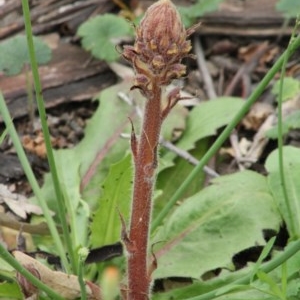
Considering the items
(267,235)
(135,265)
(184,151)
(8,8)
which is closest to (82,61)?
(8,8)

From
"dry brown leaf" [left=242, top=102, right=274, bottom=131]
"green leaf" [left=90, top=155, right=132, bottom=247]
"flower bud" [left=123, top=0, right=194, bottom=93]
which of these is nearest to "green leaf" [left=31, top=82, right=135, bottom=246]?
"green leaf" [left=90, top=155, right=132, bottom=247]

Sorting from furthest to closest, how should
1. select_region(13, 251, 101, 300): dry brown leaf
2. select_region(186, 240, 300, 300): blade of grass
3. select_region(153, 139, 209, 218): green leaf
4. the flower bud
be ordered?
select_region(153, 139, 209, 218): green leaf, select_region(13, 251, 101, 300): dry brown leaf, the flower bud, select_region(186, 240, 300, 300): blade of grass

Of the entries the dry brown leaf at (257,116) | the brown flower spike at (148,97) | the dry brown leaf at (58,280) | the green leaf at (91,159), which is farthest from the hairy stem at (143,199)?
the dry brown leaf at (257,116)

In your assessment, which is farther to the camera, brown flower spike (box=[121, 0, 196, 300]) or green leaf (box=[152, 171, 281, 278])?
green leaf (box=[152, 171, 281, 278])

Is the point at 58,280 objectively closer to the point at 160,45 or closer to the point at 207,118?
the point at 160,45

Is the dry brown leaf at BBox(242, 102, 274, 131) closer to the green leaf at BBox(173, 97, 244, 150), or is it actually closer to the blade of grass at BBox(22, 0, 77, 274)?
the green leaf at BBox(173, 97, 244, 150)

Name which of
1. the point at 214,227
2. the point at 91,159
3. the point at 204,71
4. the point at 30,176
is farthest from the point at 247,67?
the point at 30,176

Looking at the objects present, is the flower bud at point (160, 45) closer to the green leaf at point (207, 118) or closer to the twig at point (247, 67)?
the green leaf at point (207, 118)
